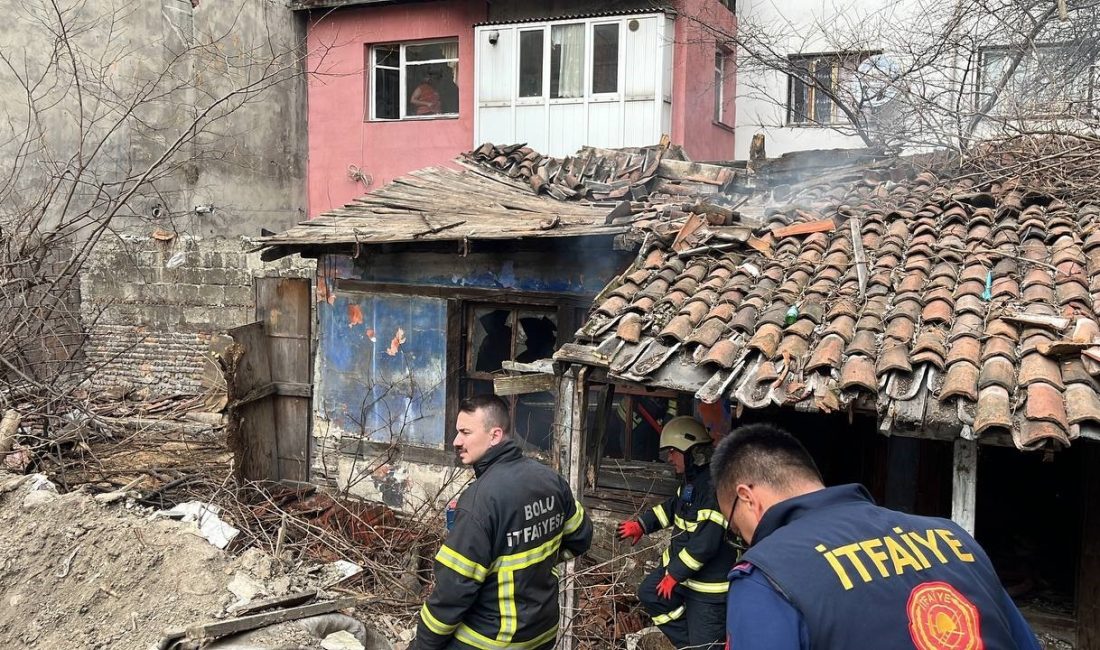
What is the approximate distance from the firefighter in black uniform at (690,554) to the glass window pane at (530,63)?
12.0 m

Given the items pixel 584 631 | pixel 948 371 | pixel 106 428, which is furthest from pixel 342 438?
pixel 948 371

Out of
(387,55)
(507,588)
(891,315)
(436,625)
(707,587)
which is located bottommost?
(707,587)

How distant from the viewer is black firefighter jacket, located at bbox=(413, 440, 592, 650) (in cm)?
366

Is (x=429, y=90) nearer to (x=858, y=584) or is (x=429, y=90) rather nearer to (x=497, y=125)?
(x=497, y=125)

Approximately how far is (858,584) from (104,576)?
6.23m

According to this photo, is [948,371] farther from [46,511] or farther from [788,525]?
[46,511]

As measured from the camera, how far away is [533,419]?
28.0 feet

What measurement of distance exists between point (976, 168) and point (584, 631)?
5428 mm

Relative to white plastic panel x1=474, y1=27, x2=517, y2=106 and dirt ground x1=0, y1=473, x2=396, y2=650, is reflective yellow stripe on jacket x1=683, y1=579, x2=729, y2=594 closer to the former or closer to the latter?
dirt ground x1=0, y1=473, x2=396, y2=650

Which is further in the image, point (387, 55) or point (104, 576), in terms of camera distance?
point (387, 55)

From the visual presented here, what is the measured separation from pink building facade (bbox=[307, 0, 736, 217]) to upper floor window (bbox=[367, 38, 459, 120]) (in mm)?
22

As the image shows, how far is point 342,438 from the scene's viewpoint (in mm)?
9211

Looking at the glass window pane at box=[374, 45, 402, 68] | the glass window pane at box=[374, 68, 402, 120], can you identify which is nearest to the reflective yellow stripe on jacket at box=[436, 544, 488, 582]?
the glass window pane at box=[374, 68, 402, 120]

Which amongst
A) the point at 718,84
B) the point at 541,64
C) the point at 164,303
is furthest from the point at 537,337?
the point at 718,84
